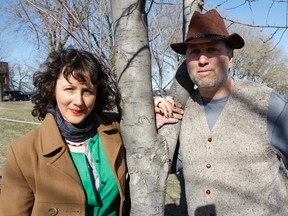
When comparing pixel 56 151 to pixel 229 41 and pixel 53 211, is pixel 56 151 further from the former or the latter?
pixel 229 41

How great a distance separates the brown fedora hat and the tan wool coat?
99cm

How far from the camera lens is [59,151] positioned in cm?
177

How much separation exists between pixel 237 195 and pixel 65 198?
40.2 inches

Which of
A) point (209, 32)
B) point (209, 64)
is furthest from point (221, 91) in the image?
point (209, 32)

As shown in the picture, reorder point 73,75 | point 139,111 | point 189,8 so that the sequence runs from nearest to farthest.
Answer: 1. point 139,111
2. point 73,75
3. point 189,8

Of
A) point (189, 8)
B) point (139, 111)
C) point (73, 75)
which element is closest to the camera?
point (139, 111)

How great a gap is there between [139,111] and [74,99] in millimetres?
405

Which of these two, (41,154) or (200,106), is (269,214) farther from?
(41,154)

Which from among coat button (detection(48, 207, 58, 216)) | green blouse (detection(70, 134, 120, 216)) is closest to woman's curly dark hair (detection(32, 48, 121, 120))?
green blouse (detection(70, 134, 120, 216))

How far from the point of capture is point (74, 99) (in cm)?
176

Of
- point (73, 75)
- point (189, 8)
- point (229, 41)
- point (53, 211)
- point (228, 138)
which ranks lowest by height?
point (53, 211)

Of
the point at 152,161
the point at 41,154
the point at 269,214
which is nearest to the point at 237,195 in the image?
the point at 269,214

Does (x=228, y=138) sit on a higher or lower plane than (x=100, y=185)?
higher

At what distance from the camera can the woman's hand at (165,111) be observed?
1829 mm
